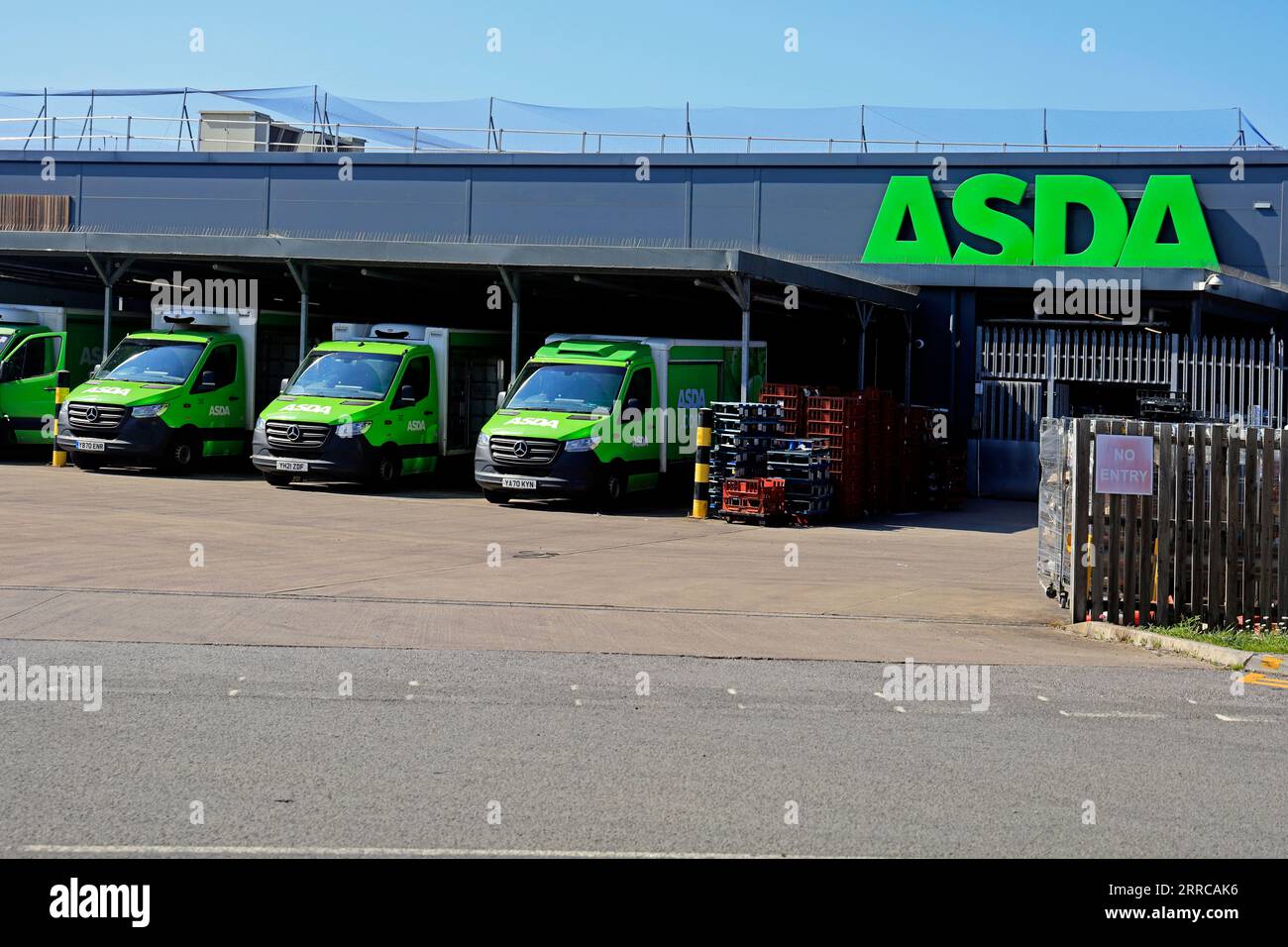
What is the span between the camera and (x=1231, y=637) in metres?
11.2

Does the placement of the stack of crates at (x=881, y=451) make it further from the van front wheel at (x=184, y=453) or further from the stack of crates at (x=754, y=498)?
the van front wheel at (x=184, y=453)

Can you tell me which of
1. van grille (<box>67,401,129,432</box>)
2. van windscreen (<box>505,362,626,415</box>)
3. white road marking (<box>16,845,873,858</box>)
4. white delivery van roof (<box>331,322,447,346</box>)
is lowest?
white road marking (<box>16,845,873,858</box>)

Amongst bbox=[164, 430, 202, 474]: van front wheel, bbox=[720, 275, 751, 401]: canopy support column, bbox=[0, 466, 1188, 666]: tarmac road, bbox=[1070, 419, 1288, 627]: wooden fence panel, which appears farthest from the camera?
bbox=[164, 430, 202, 474]: van front wheel

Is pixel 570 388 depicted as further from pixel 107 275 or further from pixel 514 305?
pixel 107 275

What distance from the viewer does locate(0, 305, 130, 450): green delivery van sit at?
27641mm

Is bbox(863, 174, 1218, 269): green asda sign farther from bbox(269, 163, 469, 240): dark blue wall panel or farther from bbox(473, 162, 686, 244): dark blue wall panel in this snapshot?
bbox(269, 163, 469, 240): dark blue wall panel

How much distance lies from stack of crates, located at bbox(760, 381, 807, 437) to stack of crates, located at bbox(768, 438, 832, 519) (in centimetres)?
87

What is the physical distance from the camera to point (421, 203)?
3712 centimetres

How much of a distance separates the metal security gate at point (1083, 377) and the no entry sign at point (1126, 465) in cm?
1503

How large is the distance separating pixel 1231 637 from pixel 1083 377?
16.9 metres

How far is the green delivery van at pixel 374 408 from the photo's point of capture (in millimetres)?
23500

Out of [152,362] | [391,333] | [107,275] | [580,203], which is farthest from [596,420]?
[580,203]

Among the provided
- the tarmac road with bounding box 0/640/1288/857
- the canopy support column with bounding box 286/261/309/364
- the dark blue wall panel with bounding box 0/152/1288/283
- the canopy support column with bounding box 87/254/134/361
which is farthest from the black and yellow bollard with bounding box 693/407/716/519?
the dark blue wall panel with bounding box 0/152/1288/283

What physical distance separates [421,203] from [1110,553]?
2785cm
